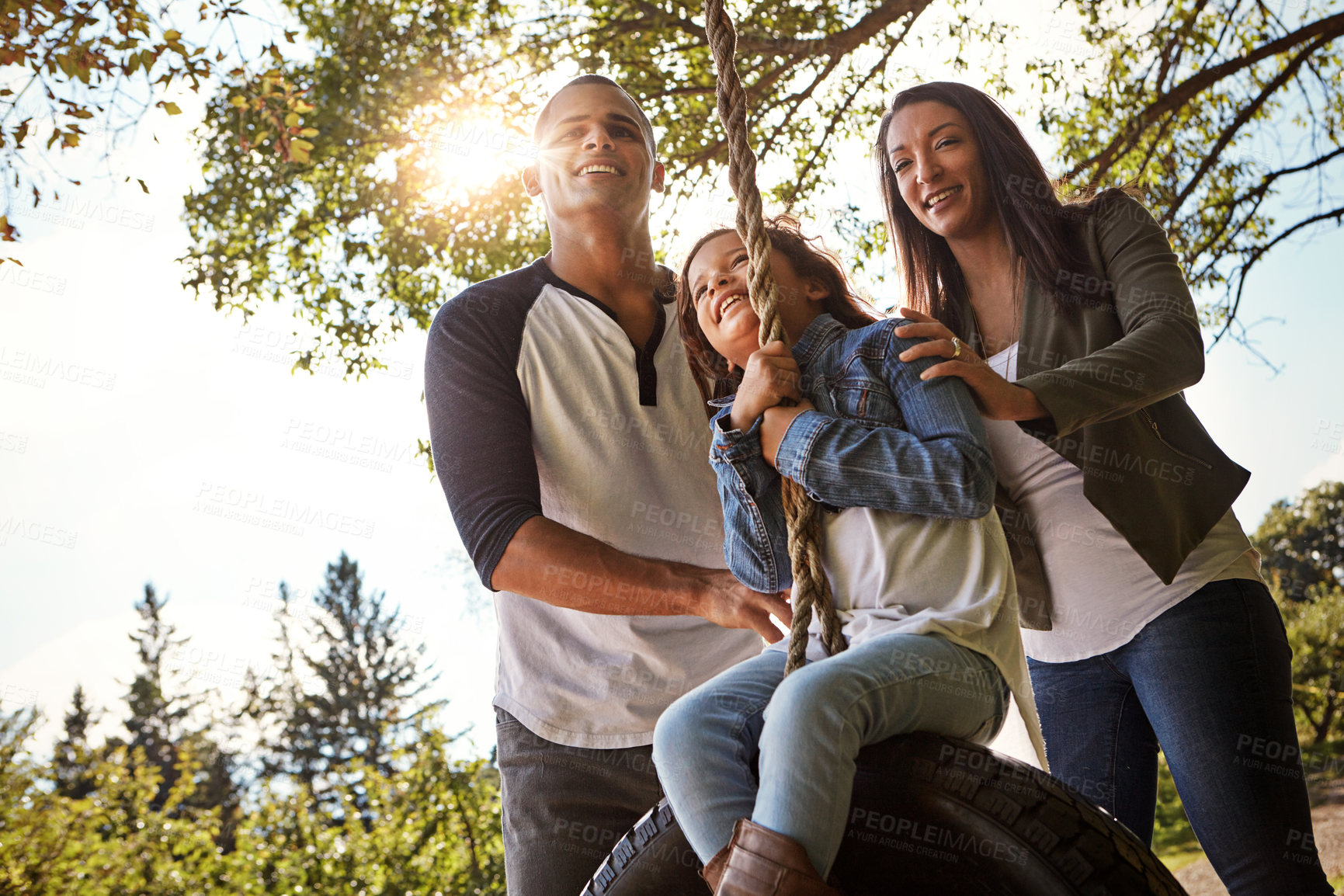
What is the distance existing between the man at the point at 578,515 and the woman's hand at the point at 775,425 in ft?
1.07

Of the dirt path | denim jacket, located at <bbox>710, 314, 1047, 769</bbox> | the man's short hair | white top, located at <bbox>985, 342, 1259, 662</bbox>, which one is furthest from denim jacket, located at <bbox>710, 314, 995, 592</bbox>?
the dirt path

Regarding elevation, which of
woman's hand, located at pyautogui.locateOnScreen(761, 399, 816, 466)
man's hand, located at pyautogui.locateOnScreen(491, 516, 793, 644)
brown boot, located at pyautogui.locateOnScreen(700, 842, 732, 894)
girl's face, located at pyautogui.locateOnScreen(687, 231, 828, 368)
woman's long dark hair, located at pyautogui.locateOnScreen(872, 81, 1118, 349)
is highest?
woman's long dark hair, located at pyautogui.locateOnScreen(872, 81, 1118, 349)

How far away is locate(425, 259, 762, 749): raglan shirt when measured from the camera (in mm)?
1667

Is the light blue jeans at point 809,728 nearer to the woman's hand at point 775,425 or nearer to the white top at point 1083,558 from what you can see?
the woman's hand at point 775,425

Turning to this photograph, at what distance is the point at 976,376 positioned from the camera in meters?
1.26

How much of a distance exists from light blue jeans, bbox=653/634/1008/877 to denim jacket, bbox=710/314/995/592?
185mm

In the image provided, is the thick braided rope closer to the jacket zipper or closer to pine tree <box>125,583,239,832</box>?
the jacket zipper

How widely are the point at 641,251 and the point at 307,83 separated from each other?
13.5 ft

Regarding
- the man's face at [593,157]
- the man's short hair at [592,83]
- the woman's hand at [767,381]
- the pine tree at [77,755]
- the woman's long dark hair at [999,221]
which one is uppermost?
the pine tree at [77,755]

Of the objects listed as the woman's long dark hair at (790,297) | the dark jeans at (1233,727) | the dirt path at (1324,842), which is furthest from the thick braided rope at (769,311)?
the dirt path at (1324,842)

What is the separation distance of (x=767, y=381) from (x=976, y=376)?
0.28m

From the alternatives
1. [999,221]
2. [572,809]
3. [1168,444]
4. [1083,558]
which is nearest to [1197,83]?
[999,221]

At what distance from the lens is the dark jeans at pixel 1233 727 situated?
1338 mm

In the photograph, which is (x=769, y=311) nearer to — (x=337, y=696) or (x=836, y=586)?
(x=836, y=586)
